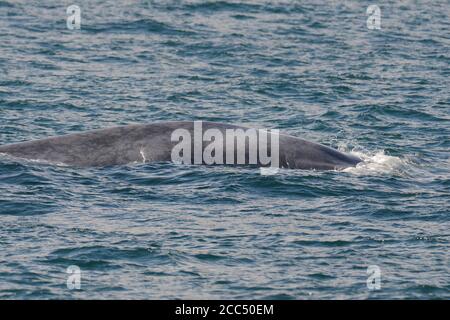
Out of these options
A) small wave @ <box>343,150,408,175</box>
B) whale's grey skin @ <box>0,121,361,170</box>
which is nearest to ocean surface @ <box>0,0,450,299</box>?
small wave @ <box>343,150,408,175</box>

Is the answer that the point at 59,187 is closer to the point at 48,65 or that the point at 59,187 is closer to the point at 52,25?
the point at 48,65

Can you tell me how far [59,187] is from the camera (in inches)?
878

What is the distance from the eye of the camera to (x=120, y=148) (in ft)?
76.7

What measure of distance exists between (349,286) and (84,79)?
71.1ft

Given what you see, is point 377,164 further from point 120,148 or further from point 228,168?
point 120,148

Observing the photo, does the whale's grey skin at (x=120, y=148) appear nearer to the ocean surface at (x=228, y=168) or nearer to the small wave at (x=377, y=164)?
the ocean surface at (x=228, y=168)

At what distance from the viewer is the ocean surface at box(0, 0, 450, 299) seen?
17.9 meters

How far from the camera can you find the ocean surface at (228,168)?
58.8 ft

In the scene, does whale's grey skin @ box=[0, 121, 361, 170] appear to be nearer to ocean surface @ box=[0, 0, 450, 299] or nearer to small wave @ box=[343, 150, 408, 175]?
ocean surface @ box=[0, 0, 450, 299]

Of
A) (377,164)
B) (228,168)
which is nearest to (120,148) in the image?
(228,168)

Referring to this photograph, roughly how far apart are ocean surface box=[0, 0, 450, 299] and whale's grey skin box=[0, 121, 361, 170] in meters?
0.26

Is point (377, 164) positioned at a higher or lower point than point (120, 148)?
lower

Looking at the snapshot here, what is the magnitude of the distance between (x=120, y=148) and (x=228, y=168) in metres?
2.36

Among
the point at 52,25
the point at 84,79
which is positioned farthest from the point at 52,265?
the point at 52,25
